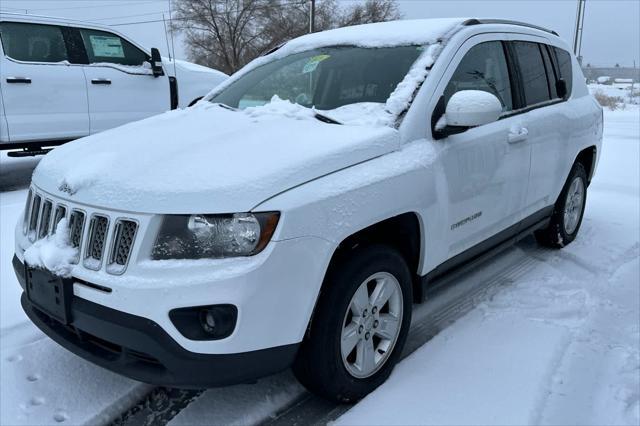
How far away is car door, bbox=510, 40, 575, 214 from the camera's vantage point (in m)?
3.93

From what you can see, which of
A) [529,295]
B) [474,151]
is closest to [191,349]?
[474,151]

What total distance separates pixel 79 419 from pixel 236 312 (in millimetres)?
999

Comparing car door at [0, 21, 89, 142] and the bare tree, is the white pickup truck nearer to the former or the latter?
car door at [0, 21, 89, 142]

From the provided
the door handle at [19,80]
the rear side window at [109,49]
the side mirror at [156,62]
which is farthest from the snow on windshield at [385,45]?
the side mirror at [156,62]

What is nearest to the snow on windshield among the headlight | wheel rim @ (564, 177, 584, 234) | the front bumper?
the headlight

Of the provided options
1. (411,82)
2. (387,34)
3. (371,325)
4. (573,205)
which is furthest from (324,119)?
(573,205)

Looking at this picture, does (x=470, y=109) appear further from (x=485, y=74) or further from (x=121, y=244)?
(x=121, y=244)

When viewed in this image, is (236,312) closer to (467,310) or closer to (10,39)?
(467,310)

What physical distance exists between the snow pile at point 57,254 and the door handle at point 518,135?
2.57m

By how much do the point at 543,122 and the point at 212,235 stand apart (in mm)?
2806

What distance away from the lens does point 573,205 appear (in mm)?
4980

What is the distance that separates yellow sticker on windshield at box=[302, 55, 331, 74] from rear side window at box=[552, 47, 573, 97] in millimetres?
2119

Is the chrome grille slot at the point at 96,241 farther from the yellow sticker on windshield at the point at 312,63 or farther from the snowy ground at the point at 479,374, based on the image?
the yellow sticker on windshield at the point at 312,63

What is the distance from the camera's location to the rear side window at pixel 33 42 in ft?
22.0
